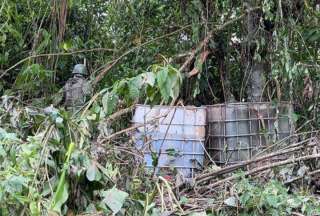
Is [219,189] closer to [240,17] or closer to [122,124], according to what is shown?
[122,124]

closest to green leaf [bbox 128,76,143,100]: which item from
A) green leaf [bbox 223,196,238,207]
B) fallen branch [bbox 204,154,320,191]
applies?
green leaf [bbox 223,196,238,207]

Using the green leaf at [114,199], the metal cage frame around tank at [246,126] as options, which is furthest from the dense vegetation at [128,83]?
the metal cage frame around tank at [246,126]

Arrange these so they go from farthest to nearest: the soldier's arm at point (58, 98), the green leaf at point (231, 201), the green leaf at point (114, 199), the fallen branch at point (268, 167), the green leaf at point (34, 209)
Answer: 1. the soldier's arm at point (58, 98)
2. the fallen branch at point (268, 167)
3. the green leaf at point (231, 201)
4. the green leaf at point (114, 199)
5. the green leaf at point (34, 209)

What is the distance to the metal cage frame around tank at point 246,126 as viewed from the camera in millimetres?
3314

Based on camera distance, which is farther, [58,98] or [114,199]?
[58,98]

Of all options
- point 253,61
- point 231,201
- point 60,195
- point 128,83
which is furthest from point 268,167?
point 253,61

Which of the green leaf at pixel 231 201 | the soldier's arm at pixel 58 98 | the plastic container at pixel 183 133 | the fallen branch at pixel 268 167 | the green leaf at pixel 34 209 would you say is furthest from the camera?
the soldier's arm at pixel 58 98

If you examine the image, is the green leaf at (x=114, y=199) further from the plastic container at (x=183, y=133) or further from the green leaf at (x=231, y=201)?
the plastic container at (x=183, y=133)

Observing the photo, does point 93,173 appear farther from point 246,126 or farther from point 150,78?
point 246,126

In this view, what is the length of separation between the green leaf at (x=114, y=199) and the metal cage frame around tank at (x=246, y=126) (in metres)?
1.68

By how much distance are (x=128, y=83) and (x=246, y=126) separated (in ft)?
5.90

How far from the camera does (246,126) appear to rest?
337cm

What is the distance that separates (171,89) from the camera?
1.68m

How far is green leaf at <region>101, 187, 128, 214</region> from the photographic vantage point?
5.53 feet
